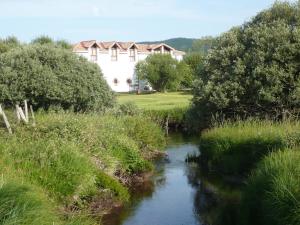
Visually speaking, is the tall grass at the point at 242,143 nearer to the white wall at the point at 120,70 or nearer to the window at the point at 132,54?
the white wall at the point at 120,70

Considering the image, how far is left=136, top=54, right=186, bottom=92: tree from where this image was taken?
241 feet

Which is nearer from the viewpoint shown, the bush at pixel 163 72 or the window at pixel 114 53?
the bush at pixel 163 72

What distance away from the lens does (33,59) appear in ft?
88.3

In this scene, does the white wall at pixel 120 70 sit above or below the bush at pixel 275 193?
above

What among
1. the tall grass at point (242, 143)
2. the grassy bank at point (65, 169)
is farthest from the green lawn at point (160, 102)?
the grassy bank at point (65, 169)

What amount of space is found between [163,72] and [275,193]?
206ft

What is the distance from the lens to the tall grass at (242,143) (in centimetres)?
1702

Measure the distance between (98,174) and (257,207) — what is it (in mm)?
5039

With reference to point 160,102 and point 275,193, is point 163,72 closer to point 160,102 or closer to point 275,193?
point 160,102

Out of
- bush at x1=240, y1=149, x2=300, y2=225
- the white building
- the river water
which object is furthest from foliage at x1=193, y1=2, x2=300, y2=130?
the white building

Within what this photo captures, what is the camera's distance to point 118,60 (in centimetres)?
8581

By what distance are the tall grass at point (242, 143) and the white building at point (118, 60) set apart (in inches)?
2471

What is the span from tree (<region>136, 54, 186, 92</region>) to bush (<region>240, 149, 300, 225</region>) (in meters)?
60.2

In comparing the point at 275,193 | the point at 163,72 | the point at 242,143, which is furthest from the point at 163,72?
the point at 275,193
